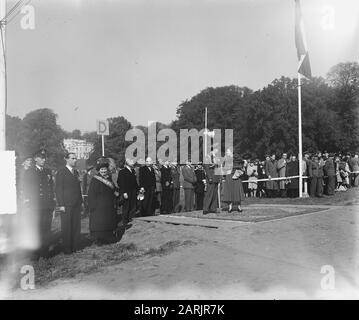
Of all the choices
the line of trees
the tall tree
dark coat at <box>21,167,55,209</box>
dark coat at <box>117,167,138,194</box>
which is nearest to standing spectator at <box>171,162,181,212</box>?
dark coat at <box>117,167,138,194</box>

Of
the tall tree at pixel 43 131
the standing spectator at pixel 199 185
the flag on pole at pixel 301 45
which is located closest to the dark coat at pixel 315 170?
the flag on pole at pixel 301 45

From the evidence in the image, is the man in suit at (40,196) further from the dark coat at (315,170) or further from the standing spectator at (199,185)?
the dark coat at (315,170)

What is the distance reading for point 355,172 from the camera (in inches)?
824

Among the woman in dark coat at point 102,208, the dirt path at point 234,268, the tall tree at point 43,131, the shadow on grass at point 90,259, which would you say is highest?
the tall tree at point 43,131

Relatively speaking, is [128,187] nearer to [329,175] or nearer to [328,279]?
[328,279]

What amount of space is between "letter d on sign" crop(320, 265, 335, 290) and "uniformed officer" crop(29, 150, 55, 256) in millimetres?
5217

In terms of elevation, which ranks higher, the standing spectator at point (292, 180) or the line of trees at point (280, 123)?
the line of trees at point (280, 123)

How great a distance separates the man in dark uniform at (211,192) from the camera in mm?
12953

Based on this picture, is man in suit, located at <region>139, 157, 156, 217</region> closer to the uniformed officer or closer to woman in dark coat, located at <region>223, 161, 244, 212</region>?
woman in dark coat, located at <region>223, 161, 244, 212</region>

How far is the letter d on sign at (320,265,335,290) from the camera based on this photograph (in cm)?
551

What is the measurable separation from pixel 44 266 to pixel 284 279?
4.09 meters

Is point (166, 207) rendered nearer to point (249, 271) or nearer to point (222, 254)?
point (222, 254)
